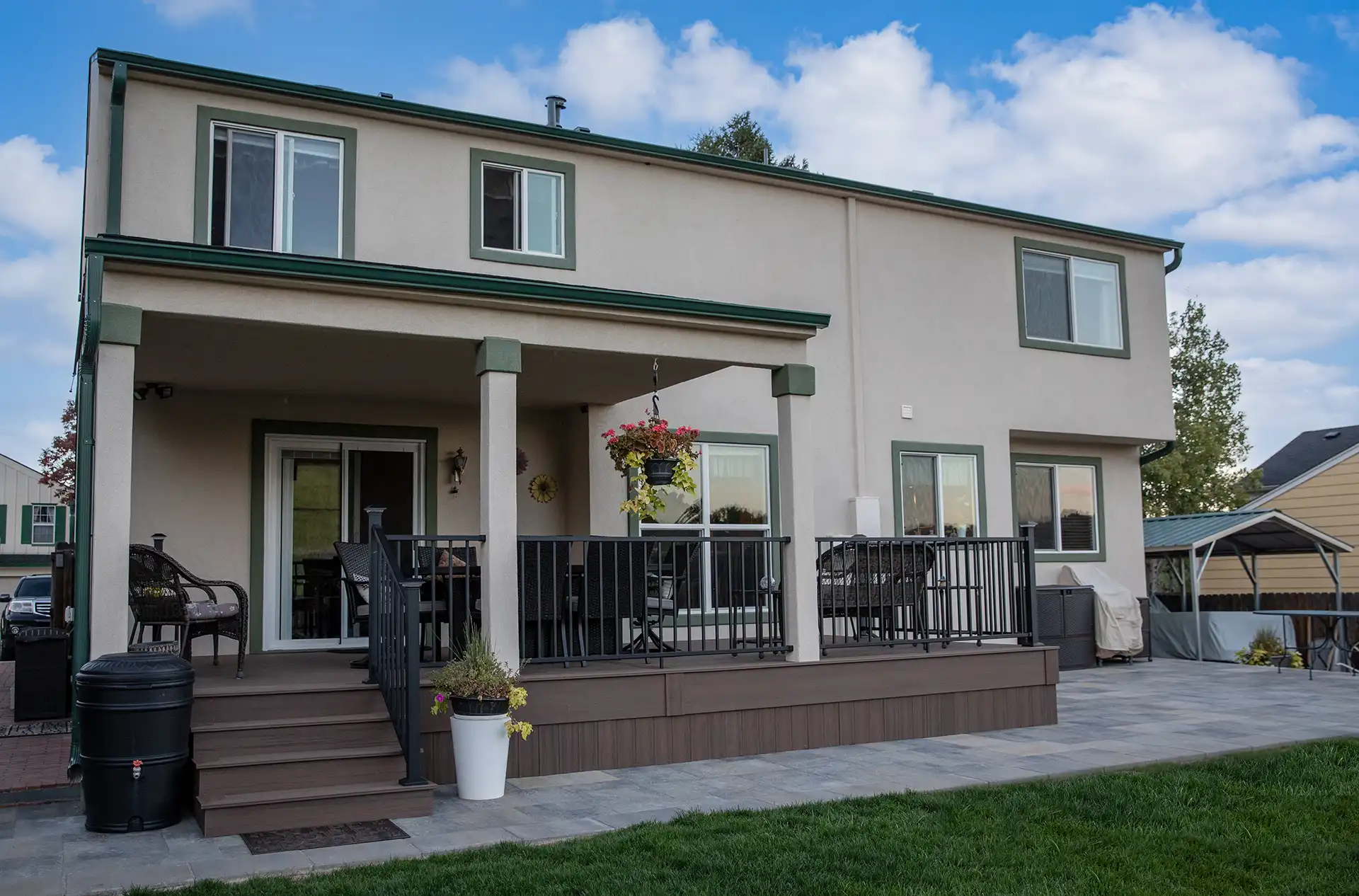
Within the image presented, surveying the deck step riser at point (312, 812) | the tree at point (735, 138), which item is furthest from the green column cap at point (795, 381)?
the tree at point (735, 138)

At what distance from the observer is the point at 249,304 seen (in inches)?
257

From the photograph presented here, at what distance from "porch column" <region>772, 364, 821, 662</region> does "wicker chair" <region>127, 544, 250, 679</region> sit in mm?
3628

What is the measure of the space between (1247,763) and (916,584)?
2.68 meters

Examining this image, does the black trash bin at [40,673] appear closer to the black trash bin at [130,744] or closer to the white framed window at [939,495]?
the black trash bin at [130,744]

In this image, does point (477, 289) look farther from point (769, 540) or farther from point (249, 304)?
point (769, 540)

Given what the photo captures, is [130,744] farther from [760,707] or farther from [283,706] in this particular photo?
[760,707]

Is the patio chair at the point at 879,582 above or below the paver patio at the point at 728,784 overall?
above

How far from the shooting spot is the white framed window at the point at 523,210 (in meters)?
10.0

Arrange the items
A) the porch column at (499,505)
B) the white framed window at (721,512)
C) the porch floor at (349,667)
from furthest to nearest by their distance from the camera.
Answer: the white framed window at (721,512) < the porch column at (499,505) < the porch floor at (349,667)

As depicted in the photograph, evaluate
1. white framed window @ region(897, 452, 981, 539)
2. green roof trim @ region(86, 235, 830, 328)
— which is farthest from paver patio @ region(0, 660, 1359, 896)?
green roof trim @ region(86, 235, 830, 328)

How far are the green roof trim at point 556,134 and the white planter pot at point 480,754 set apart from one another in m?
5.52

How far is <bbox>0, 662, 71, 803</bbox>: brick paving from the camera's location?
20.7 ft

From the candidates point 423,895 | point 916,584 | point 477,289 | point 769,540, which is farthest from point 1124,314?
point 423,895

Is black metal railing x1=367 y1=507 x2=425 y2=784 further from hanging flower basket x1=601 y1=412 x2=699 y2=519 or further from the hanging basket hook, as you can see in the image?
the hanging basket hook
